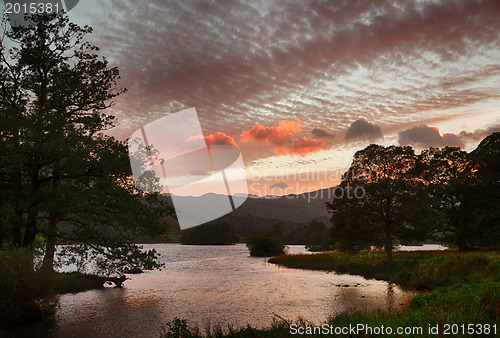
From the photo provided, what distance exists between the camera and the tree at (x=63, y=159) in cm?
2262

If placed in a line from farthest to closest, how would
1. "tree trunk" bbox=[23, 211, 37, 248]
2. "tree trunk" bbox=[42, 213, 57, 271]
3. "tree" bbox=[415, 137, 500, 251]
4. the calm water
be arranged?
"tree" bbox=[415, 137, 500, 251] < "tree trunk" bbox=[23, 211, 37, 248] < "tree trunk" bbox=[42, 213, 57, 271] < the calm water

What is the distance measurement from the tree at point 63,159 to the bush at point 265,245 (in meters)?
72.3

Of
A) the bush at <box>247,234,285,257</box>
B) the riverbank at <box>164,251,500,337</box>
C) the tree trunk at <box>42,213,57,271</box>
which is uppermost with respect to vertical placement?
the tree trunk at <box>42,213,57,271</box>

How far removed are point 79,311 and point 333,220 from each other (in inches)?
1128

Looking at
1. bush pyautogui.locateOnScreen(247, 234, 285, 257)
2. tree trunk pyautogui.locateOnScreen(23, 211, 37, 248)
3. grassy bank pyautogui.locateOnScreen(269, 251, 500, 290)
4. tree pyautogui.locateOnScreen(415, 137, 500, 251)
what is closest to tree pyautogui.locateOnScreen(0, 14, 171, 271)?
tree trunk pyautogui.locateOnScreen(23, 211, 37, 248)

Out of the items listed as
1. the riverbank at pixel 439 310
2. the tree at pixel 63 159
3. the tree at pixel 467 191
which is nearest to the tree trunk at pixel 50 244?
the tree at pixel 63 159

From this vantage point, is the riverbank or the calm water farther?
the calm water

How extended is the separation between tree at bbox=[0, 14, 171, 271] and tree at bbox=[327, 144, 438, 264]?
23.5 metres

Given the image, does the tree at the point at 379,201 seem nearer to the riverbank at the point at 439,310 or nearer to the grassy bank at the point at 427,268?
the grassy bank at the point at 427,268

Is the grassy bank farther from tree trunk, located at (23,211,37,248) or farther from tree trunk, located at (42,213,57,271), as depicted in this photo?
tree trunk, located at (23,211,37,248)

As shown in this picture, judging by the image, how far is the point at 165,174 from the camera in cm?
2972

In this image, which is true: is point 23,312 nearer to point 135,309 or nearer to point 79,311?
point 79,311

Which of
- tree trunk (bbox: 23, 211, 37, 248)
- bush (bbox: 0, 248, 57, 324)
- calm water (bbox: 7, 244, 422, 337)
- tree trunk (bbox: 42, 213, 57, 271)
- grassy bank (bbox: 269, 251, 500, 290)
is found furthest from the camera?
grassy bank (bbox: 269, 251, 500, 290)

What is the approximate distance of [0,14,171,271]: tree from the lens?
891 inches
